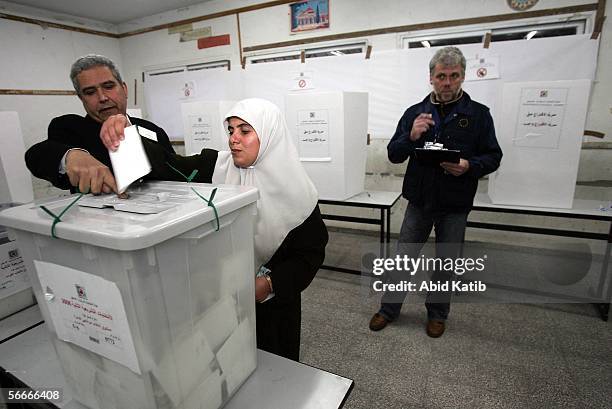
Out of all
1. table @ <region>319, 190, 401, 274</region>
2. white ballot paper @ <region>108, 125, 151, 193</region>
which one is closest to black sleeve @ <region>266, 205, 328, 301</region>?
white ballot paper @ <region>108, 125, 151, 193</region>

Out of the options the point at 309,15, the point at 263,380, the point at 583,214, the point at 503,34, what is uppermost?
the point at 309,15

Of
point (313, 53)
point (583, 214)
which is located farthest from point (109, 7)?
point (583, 214)

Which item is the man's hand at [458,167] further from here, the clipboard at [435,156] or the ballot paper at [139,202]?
the ballot paper at [139,202]

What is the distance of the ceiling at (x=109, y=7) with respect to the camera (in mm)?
3693

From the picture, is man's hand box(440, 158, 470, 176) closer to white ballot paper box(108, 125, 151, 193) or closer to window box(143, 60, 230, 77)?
white ballot paper box(108, 125, 151, 193)

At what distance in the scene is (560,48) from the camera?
8.43ft

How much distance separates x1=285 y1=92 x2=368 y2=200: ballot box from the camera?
213 cm

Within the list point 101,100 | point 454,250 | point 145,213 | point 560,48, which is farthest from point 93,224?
point 560,48

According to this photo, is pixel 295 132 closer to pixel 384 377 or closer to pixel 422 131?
pixel 422 131

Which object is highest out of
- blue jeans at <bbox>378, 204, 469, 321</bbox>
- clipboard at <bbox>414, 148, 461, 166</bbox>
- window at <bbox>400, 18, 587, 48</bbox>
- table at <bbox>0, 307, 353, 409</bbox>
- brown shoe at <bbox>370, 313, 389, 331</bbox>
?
window at <bbox>400, 18, 587, 48</bbox>

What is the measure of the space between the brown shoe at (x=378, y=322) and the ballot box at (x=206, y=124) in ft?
5.73

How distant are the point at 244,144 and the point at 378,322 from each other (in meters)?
1.55

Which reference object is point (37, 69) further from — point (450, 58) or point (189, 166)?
point (450, 58)

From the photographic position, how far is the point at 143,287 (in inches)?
16.2
